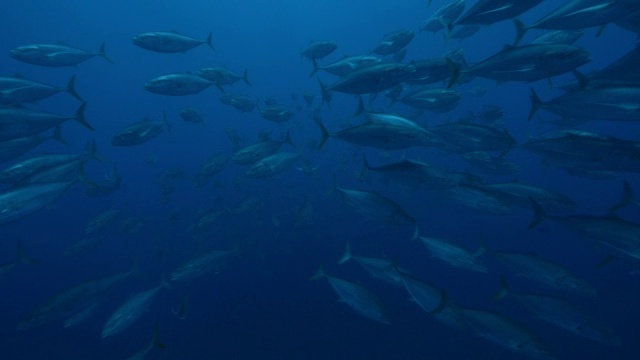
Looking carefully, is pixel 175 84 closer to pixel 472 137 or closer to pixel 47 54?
pixel 47 54

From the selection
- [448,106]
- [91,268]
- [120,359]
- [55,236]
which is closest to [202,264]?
[120,359]

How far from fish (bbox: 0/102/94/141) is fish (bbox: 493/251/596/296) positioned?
19.6ft

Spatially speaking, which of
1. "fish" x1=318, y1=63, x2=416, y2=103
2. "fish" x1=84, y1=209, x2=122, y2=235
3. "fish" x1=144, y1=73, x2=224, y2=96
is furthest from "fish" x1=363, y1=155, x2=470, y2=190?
"fish" x1=84, y1=209, x2=122, y2=235

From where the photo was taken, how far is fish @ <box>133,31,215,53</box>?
544 cm

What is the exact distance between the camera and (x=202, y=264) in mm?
5652

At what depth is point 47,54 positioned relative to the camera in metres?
5.32

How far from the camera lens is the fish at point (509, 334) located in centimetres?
337

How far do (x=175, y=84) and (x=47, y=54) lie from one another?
78.4 inches

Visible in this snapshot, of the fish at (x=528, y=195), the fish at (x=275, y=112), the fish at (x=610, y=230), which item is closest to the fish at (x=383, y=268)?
the fish at (x=528, y=195)

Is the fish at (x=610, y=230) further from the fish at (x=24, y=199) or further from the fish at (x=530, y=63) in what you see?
the fish at (x=24, y=199)

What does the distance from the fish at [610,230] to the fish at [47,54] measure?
738cm

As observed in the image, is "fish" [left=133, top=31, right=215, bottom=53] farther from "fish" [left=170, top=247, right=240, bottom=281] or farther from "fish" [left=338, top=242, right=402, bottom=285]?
"fish" [left=338, top=242, right=402, bottom=285]

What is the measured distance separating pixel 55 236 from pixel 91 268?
4.45 meters

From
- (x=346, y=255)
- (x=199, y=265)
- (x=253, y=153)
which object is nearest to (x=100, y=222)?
(x=199, y=265)
